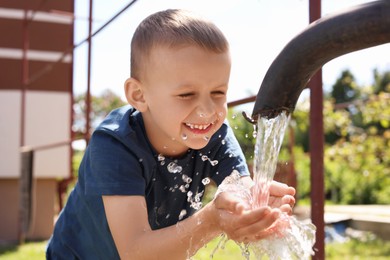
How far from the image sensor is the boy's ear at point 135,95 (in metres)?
1.35

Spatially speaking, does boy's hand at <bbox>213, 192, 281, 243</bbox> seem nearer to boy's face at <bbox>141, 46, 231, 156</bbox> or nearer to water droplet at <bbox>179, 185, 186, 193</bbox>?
boy's face at <bbox>141, 46, 231, 156</bbox>

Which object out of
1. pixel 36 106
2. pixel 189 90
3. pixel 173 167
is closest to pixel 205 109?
pixel 189 90

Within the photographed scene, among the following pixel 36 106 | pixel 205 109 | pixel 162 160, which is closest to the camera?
pixel 205 109

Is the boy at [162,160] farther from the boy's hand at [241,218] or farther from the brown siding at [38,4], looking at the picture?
the brown siding at [38,4]

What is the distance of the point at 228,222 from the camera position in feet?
3.01


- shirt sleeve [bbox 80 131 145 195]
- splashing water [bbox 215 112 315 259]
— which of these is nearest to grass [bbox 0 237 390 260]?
shirt sleeve [bbox 80 131 145 195]

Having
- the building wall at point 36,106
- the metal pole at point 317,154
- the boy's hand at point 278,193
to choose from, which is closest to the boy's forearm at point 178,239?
the boy's hand at point 278,193

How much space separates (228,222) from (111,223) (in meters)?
0.37

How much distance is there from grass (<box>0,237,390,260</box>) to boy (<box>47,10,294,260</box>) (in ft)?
6.92

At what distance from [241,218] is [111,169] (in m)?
0.48

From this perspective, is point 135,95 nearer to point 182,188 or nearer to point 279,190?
point 182,188

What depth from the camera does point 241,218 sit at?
0.87m

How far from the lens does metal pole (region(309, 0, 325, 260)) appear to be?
1423 millimetres

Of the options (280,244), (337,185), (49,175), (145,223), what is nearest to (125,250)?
(145,223)
